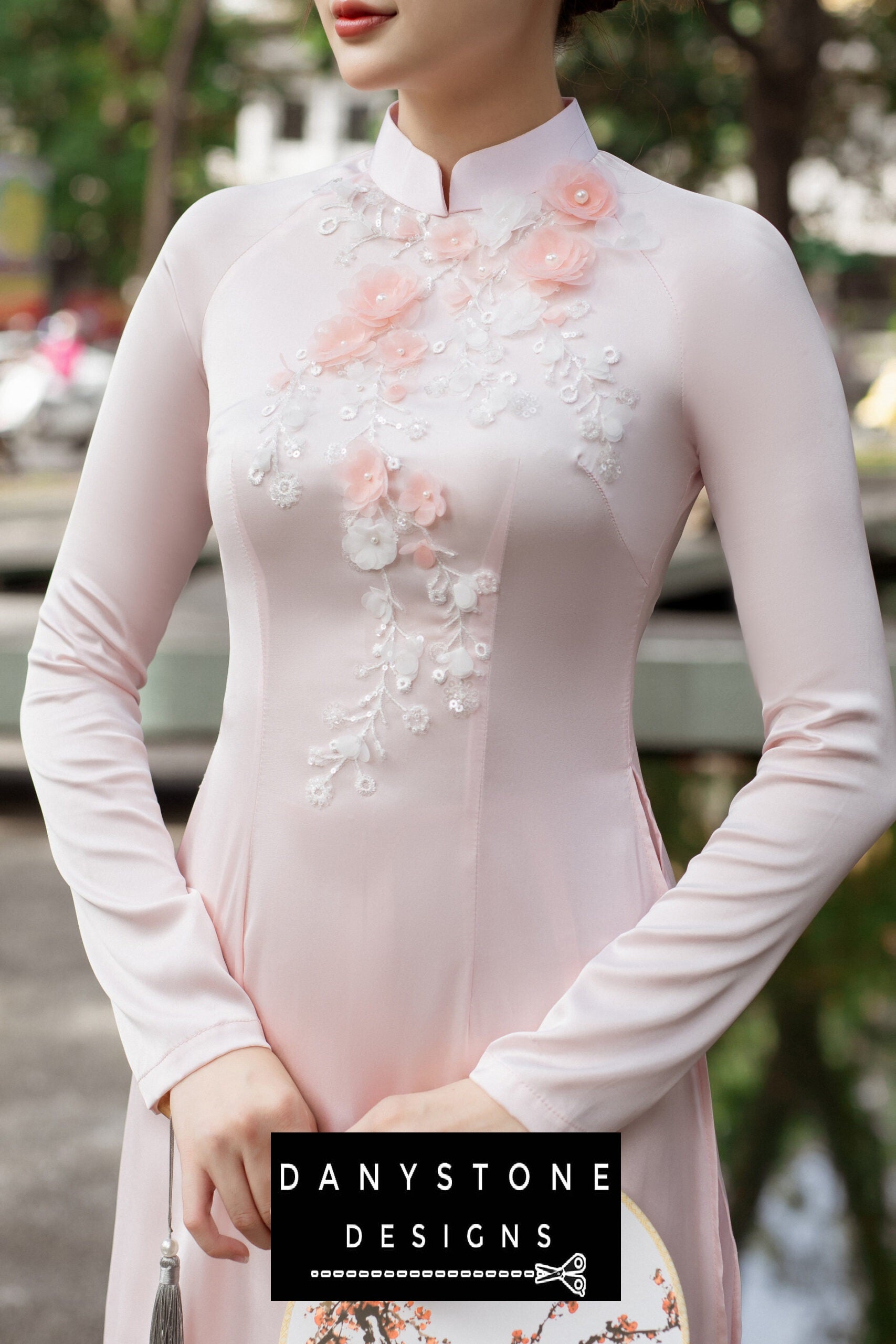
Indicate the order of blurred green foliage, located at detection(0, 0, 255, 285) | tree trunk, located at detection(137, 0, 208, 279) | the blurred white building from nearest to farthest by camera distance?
tree trunk, located at detection(137, 0, 208, 279) < blurred green foliage, located at detection(0, 0, 255, 285) < the blurred white building

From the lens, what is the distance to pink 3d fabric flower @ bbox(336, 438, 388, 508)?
0.99 meters

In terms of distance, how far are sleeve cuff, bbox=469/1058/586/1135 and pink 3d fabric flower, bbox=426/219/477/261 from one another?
528 millimetres

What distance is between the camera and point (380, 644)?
3.33 feet

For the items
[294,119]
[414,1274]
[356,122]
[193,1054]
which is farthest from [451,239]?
[294,119]

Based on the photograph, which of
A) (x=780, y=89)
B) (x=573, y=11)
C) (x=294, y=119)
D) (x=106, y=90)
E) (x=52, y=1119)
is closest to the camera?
(x=573, y=11)

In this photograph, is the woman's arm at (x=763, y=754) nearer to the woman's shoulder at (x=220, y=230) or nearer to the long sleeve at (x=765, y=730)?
the long sleeve at (x=765, y=730)

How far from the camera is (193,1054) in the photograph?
98 centimetres

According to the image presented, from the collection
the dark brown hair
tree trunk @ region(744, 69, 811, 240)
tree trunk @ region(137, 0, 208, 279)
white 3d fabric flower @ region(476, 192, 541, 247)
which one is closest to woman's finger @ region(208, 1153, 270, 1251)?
white 3d fabric flower @ region(476, 192, 541, 247)

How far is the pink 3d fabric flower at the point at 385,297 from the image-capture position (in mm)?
1032

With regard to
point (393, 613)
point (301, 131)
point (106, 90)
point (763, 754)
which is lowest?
point (763, 754)

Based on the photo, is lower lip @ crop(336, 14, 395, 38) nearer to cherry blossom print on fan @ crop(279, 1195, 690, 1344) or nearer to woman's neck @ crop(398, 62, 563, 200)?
woman's neck @ crop(398, 62, 563, 200)

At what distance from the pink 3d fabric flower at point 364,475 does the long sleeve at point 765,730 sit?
0.20 m

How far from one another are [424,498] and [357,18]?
0.30 meters

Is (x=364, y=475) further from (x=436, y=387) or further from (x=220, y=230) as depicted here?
(x=220, y=230)
